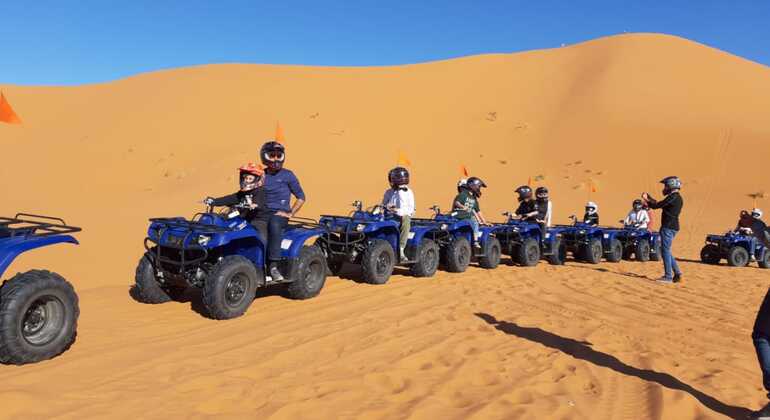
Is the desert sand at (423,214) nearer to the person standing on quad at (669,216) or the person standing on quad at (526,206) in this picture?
the person standing on quad at (669,216)

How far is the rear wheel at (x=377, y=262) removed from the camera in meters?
7.85

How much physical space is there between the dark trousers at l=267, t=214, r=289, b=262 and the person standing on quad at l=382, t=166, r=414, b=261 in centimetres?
265

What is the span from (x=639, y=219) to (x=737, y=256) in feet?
7.72

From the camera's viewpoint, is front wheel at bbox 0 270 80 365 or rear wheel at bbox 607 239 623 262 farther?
rear wheel at bbox 607 239 623 262

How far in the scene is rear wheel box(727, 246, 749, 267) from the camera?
1301 cm

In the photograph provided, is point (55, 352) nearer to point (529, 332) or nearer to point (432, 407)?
point (432, 407)

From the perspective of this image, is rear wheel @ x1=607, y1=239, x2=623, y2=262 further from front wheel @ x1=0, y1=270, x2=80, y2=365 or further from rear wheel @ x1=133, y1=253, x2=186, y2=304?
front wheel @ x1=0, y1=270, x2=80, y2=365

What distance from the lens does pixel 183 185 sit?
2402cm

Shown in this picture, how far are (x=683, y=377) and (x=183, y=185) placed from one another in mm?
22949

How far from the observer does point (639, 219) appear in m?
13.9

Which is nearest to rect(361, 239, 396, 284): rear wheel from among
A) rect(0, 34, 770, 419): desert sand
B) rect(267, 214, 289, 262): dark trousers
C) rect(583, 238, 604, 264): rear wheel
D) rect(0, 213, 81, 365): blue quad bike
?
rect(0, 34, 770, 419): desert sand

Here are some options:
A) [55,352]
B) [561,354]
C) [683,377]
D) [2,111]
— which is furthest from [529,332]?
[2,111]

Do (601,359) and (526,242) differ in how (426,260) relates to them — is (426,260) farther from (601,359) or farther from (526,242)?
(601,359)

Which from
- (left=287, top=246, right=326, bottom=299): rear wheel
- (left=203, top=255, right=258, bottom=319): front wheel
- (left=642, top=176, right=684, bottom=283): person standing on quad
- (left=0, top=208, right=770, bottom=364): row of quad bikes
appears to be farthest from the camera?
(left=642, top=176, right=684, bottom=283): person standing on quad
